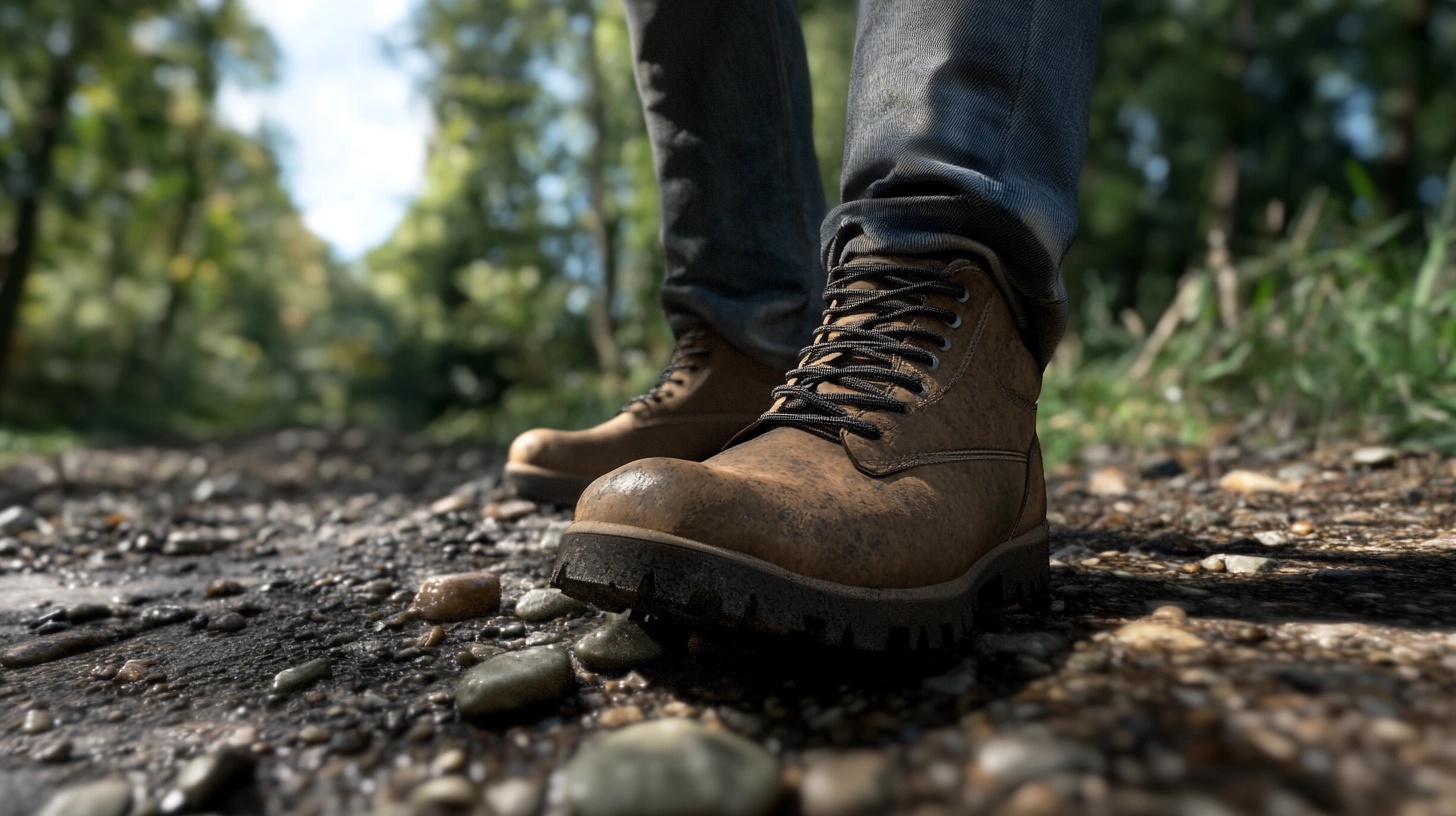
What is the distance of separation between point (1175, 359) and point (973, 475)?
3.26 meters

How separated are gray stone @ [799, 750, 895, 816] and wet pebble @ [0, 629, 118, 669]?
1.33 m

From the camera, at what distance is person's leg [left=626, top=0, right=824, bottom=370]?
1.83 metres

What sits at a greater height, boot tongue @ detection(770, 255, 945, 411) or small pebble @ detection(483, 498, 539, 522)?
boot tongue @ detection(770, 255, 945, 411)

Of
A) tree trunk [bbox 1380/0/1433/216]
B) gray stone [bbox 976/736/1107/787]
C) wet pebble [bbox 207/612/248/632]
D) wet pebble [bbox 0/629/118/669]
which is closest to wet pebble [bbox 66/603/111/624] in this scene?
wet pebble [bbox 0/629/118/669]

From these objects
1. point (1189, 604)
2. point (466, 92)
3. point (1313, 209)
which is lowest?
point (1189, 604)

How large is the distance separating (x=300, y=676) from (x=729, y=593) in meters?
0.63

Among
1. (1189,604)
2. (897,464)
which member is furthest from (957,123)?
(1189,604)

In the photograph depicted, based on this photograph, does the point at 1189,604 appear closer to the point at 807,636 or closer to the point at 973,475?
the point at 973,475

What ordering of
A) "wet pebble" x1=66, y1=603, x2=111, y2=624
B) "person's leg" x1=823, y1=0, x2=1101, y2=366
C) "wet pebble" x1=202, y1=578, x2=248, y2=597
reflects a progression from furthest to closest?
"wet pebble" x1=202, y1=578, x2=248, y2=597, "wet pebble" x1=66, y1=603, x2=111, y2=624, "person's leg" x1=823, y1=0, x2=1101, y2=366

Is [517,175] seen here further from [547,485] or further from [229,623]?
[229,623]

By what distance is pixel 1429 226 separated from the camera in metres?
3.36

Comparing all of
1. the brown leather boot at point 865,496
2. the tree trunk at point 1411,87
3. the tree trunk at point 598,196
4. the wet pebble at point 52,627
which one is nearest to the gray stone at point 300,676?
the brown leather boot at point 865,496

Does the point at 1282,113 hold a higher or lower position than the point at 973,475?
higher

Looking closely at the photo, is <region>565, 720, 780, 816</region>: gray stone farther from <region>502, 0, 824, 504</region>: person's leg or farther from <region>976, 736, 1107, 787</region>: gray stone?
<region>502, 0, 824, 504</region>: person's leg
